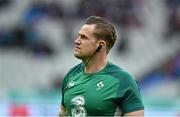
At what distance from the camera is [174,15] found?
12.6m

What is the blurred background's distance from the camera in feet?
39.3

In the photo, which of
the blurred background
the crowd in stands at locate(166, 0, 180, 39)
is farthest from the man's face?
the crowd in stands at locate(166, 0, 180, 39)

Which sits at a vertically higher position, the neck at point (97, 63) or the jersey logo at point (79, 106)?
the neck at point (97, 63)

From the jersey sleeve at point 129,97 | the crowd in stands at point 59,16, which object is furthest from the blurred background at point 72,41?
the jersey sleeve at point 129,97

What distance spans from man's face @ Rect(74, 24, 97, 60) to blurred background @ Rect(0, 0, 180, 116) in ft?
23.7

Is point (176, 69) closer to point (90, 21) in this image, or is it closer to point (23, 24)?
point (23, 24)

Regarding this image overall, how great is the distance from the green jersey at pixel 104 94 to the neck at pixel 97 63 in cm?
3

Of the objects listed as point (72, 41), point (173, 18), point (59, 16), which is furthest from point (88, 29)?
point (173, 18)

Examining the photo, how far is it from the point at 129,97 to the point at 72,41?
7988 millimetres

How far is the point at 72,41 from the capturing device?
1220 cm

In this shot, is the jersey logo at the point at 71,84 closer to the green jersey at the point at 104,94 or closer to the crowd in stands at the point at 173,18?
the green jersey at the point at 104,94

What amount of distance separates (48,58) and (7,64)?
0.74 m

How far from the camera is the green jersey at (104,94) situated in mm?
4262

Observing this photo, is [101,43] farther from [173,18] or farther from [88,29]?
[173,18]
